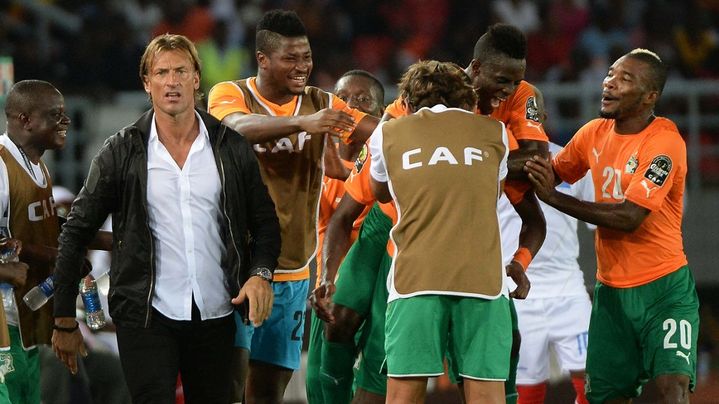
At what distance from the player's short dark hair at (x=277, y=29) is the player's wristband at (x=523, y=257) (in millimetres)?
1712

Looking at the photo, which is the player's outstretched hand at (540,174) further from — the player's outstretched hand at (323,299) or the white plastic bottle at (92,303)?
the white plastic bottle at (92,303)

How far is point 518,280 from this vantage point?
20.6ft

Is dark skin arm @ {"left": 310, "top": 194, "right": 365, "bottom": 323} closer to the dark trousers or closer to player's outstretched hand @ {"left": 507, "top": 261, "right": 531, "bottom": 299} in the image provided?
the dark trousers

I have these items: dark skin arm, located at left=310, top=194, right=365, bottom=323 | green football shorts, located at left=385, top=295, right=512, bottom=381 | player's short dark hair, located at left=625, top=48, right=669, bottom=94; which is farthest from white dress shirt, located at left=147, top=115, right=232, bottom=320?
player's short dark hair, located at left=625, top=48, right=669, bottom=94

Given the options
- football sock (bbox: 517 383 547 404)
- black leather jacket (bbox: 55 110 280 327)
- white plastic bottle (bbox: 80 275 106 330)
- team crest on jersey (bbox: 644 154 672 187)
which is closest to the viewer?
black leather jacket (bbox: 55 110 280 327)

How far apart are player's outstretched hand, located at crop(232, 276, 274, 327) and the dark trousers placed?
0.74ft

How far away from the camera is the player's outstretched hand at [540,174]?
6387 millimetres

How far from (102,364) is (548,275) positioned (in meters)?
3.14

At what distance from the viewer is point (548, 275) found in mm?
8719

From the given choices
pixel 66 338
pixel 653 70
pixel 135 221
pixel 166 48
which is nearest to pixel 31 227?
pixel 66 338

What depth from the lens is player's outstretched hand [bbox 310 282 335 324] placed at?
20.2 feet

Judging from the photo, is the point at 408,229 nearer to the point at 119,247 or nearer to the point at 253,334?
the point at 119,247

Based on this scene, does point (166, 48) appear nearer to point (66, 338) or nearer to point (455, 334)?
point (66, 338)

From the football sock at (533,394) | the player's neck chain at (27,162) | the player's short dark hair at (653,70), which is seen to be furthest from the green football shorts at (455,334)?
the football sock at (533,394)
